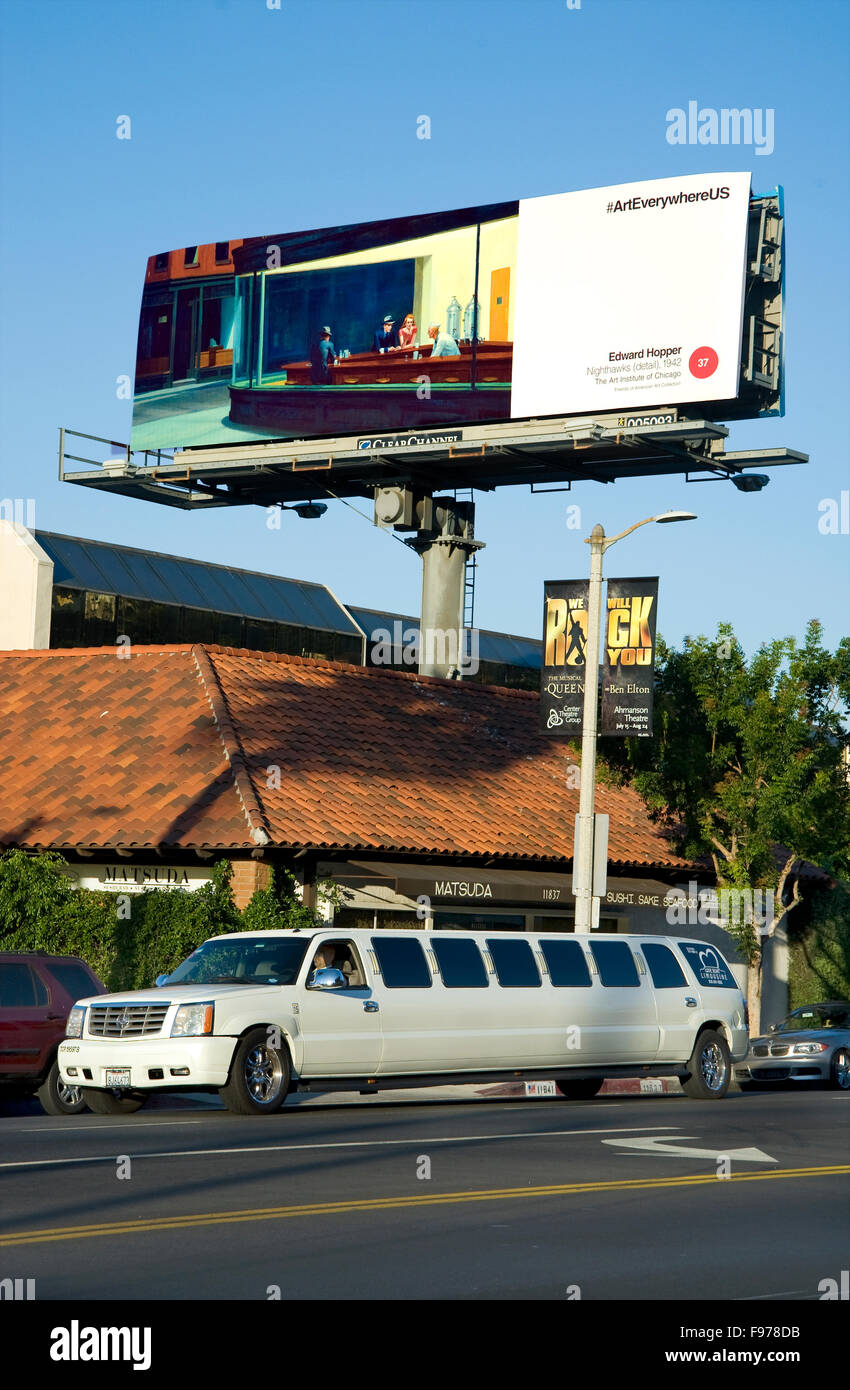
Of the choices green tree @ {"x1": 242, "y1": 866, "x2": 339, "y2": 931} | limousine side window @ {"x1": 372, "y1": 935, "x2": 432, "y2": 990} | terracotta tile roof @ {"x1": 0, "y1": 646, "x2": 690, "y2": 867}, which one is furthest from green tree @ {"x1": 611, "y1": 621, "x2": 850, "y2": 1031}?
limousine side window @ {"x1": 372, "y1": 935, "x2": 432, "y2": 990}

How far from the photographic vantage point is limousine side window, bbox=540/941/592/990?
67.0 ft

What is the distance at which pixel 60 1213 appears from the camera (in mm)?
10203

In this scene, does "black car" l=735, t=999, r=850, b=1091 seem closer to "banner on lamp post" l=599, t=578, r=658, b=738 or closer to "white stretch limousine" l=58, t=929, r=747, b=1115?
"white stretch limousine" l=58, t=929, r=747, b=1115

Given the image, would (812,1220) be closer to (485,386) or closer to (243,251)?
(485,386)

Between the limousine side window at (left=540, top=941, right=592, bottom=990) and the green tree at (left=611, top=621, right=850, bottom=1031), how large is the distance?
34.9 feet

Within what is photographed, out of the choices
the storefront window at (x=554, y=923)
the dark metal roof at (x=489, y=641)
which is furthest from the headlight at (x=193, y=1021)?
the dark metal roof at (x=489, y=641)

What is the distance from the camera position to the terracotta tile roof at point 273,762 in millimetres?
27500

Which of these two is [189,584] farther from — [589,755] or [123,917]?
[589,755]

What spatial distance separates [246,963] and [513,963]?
3.35 meters

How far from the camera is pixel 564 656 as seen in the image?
91.8 ft

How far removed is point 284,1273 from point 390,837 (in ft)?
63.8

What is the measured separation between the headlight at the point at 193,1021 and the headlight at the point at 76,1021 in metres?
1.23

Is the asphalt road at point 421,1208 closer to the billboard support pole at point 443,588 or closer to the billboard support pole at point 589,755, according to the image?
the billboard support pole at point 589,755
